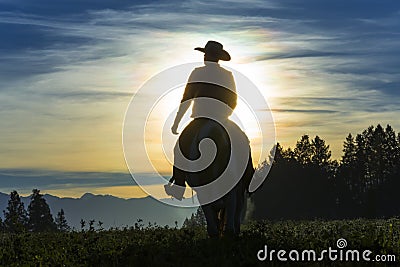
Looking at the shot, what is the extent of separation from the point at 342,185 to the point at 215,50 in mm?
82054

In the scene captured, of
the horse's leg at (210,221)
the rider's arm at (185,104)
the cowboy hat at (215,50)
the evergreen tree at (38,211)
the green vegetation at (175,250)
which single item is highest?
the evergreen tree at (38,211)

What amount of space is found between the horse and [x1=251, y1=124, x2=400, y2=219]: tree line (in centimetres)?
6357

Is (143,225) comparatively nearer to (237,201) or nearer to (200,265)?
(237,201)

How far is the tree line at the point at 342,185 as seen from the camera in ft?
280

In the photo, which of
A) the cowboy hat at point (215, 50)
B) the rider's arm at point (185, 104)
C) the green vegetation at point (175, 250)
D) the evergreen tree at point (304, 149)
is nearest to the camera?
the green vegetation at point (175, 250)

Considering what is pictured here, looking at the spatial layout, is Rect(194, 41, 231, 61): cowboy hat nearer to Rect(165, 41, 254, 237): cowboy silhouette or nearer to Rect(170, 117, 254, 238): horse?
Rect(165, 41, 254, 237): cowboy silhouette

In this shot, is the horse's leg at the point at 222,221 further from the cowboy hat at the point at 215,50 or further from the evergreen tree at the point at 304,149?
the evergreen tree at the point at 304,149

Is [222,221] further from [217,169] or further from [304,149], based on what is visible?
[304,149]

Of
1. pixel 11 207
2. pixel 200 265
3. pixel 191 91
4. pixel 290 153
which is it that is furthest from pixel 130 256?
pixel 290 153

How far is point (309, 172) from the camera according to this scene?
313 ft

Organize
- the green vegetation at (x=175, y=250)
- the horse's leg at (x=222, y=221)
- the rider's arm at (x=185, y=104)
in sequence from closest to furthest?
the green vegetation at (x=175, y=250) → the horse's leg at (x=222, y=221) → the rider's arm at (x=185, y=104)

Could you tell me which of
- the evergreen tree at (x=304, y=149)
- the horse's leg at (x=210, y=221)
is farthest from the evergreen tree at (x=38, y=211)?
the horse's leg at (x=210, y=221)

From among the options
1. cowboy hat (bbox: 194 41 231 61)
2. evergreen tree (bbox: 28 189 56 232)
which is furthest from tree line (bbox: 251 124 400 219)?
cowboy hat (bbox: 194 41 231 61)

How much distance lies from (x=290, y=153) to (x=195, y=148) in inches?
3921
